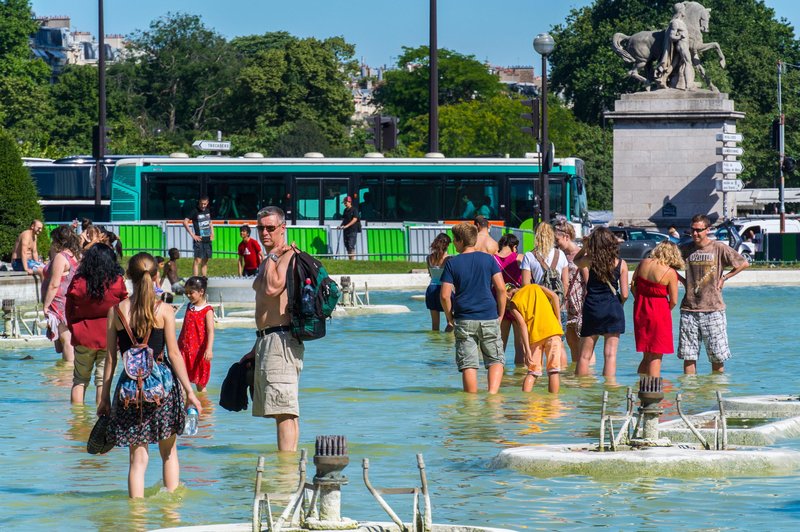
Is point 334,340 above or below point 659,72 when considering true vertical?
below

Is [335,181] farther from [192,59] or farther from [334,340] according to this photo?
[192,59]

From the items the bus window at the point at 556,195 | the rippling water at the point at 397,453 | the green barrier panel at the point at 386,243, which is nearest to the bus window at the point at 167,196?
the green barrier panel at the point at 386,243

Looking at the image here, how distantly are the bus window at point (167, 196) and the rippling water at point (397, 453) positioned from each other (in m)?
24.0

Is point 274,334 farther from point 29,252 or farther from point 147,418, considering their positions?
point 29,252

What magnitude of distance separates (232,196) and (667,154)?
11.9 metres

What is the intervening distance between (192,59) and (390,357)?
91.4 meters

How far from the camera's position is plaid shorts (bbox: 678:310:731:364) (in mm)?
15797

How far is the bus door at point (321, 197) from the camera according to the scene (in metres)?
43.0

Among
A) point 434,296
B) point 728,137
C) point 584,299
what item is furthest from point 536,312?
point 728,137

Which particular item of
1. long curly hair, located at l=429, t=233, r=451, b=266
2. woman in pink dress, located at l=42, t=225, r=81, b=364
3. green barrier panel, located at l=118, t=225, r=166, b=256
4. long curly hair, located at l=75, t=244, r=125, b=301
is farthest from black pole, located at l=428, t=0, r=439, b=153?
long curly hair, located at l=75, t=244, r=125, b=301

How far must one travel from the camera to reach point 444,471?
10.6 metres

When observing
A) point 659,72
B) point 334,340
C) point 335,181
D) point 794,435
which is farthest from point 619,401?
point 659,72

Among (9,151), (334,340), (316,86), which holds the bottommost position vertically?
(334,340)

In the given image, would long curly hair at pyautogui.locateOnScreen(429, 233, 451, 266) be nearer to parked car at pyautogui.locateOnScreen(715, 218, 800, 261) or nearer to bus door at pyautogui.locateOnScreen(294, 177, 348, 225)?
parked car at pyautogui.locateOnScreen(715, 218, 800, 261)
